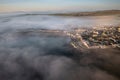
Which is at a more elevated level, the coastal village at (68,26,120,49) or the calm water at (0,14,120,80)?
the calm water at (0,14,120,80)

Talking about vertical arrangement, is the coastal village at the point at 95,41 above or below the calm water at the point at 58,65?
below

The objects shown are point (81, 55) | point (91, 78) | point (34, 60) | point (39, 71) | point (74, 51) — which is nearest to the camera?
point (91, 78)

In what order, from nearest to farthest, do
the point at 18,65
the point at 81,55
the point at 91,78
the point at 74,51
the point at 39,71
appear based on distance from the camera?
the point at 91,78, the point at 39,71, the point at 18,65, the point at 81,55, the point at 74,51

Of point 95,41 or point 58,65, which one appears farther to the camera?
point 95,41

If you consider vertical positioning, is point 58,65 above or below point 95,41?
above

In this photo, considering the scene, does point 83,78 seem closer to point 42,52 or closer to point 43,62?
point 43,62

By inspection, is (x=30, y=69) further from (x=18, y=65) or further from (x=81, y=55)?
(x=81, y=55)

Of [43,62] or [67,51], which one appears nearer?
[43,62]

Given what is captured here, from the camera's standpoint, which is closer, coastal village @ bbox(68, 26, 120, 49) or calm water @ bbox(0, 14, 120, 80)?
calm water @ bbox(0, 14, 120, 80)

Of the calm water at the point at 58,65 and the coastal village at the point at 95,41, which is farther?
the coastal village at the point at 95,41

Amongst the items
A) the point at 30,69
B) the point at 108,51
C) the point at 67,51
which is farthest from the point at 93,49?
the point at 30,69
